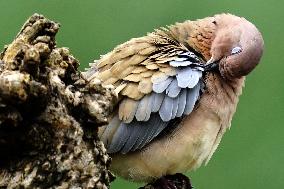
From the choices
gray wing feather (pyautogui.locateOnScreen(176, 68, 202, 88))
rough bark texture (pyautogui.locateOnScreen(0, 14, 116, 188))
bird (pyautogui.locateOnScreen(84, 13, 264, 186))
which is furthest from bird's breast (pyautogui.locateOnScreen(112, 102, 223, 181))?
rough bark texture (pyautogui.locateOnScreen(0, 14, 116, 188))

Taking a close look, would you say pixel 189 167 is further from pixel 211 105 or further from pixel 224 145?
pixel 224 145

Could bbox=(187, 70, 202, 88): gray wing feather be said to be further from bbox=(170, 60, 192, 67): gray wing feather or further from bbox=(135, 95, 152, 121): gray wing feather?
bbox=(135, 95, 152, 121): gray wing feather

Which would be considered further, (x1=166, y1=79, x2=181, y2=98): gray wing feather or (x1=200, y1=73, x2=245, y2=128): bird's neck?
(x1=200, y1=73, x2=245, y2=128): bird's neck

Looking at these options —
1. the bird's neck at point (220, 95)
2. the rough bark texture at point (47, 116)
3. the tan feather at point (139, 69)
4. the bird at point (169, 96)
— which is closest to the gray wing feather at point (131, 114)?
the bird at point (169, 96)

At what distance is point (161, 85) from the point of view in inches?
96.7

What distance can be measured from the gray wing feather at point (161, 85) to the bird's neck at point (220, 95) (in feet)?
0.52

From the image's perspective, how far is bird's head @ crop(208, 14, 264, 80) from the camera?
2469 mm

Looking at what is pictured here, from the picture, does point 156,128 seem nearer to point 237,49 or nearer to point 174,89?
point 174,89

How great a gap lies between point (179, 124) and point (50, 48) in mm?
908

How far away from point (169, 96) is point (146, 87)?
8 cm

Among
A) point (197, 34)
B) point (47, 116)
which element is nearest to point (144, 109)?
point (197, 34)

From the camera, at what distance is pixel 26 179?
5.38 feet

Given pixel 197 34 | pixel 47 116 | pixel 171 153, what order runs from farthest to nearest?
pixel 197 34 < pixel 171 153 < pixel 47 116

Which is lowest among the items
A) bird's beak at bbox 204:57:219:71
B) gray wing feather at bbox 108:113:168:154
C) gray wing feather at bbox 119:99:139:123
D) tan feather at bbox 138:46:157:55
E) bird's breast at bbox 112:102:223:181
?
bird's breast at bbox 112:102:223:181
